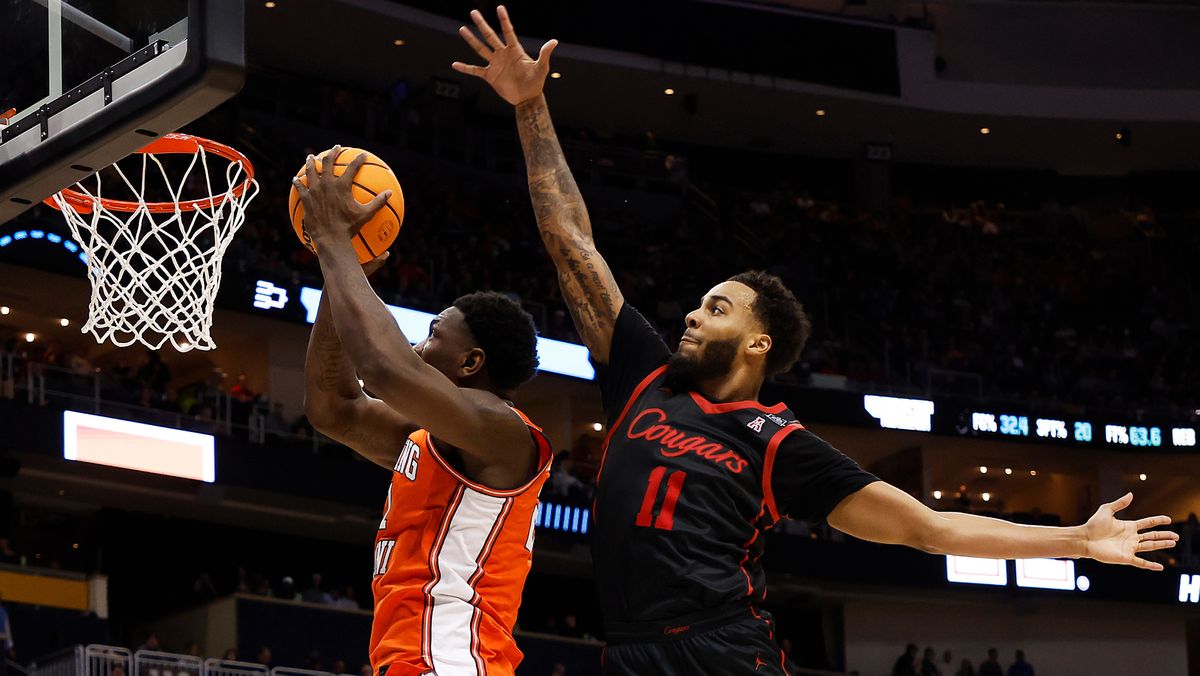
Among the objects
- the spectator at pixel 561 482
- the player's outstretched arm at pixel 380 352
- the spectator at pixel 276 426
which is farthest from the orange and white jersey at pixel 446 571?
the spectator at pixel 561 482

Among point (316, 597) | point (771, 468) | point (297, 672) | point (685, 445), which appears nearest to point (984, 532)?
point (771, 468)

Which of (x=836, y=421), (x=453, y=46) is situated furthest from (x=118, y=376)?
(x=836, y=421)

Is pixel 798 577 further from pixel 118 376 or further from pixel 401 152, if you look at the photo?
pixel 118 376

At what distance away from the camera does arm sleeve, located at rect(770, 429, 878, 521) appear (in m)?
4.52

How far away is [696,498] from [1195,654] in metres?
31.0

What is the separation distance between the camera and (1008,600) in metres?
29.0

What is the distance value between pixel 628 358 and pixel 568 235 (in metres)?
0.48

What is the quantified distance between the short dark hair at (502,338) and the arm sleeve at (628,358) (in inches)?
9.6

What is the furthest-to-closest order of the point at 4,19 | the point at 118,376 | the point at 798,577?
the point at 798,577 < the point at 118,376 < the point at 4,19

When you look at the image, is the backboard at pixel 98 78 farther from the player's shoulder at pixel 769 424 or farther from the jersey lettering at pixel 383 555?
the player's shoulder at pixel 769 424

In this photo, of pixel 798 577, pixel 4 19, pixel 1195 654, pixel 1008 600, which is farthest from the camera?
pixel 1195 654

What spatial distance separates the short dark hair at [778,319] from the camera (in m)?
4.82

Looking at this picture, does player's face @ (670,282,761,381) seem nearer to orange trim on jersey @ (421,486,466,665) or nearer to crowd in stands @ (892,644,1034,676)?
orange trim on jersey @ (421,486,466,665)

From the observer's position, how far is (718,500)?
14.7ft
